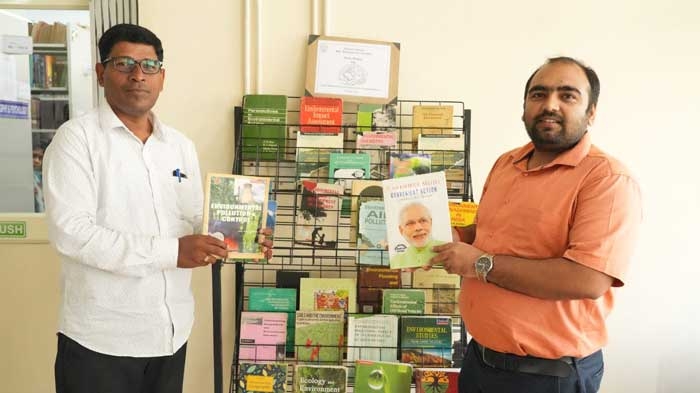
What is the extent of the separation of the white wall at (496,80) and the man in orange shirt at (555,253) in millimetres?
983

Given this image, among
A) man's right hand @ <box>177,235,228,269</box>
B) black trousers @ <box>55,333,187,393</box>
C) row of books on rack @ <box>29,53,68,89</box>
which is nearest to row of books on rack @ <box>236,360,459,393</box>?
black trousers @ <box>55,333,187,393</box>

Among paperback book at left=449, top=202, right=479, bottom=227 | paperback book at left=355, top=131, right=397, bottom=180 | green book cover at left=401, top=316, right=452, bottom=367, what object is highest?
paperback book at left=355, top=131, right=397, bottom=180

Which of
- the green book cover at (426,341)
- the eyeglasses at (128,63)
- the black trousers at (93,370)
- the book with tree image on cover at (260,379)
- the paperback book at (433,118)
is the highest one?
the eyeglasses at (128,63)

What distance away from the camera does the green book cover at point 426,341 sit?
91.0 inches

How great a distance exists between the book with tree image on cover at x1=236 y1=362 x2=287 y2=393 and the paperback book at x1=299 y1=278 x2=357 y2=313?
12.0 inches

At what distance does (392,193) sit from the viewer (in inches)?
68.4

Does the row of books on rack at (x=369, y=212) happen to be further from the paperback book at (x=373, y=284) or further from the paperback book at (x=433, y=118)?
the paperback book at (x=433, y=118)

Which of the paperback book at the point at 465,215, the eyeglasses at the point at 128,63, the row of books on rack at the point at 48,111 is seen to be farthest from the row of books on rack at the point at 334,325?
the row of books on rack at the point at 48,111

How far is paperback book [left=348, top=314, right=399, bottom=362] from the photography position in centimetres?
229

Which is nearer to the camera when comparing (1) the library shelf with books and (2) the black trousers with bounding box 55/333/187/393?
(2) the black trousers with bounding box 55/333/187/393

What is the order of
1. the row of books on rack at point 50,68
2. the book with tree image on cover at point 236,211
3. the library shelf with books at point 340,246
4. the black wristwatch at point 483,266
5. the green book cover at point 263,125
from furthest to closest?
the row of books on rack at point 50,68 → the green book cover at point 263,125 → the library shelf with books at point 340,246 → the book with tree image on cover at point 236,211 → the black wristwatch at point 483,266

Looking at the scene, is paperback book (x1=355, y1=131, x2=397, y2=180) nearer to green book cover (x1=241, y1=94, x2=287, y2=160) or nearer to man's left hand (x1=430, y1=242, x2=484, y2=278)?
green book cover (x1=241, y1=94, x2=287, y2=160)

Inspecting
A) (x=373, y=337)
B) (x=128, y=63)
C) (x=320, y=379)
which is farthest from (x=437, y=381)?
(x=128, y=63)

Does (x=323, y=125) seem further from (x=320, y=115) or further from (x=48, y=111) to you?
(x=48, y=111)
